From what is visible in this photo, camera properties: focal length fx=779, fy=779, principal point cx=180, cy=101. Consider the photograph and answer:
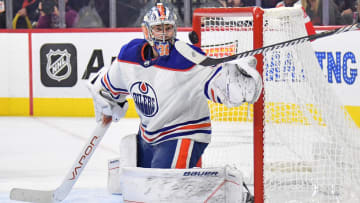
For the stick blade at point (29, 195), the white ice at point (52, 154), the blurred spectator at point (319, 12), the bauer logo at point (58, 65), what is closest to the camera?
the stick blade at point (29, 195)

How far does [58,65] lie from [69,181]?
3.73 metres

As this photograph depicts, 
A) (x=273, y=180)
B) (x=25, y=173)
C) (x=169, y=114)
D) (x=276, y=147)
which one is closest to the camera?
(x=169, y=114)

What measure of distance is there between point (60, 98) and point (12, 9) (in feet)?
3.23

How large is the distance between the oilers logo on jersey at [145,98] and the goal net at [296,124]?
1.27ft

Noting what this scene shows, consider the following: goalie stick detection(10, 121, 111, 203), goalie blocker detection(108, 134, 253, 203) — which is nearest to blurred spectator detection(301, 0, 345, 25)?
goalie stick detection(10, 121, 111, 203)

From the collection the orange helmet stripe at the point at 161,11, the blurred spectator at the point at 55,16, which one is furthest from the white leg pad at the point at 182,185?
the blurred spectator at the point at 55,16

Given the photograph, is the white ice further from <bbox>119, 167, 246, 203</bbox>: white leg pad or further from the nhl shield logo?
<bbox>119, 167, 246, 203</bbox>: white leg pad

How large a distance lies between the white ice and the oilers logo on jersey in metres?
0.62

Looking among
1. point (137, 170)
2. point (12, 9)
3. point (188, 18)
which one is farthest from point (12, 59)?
point (137, 170)

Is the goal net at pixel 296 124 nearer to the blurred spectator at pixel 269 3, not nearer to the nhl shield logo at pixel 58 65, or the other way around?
the blurred spectator at pixel 269 3

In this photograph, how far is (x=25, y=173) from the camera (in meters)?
4.33

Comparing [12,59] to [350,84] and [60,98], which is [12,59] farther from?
[350,84]

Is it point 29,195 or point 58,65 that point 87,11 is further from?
point 29,195

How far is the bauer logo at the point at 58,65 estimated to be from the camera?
697cm
